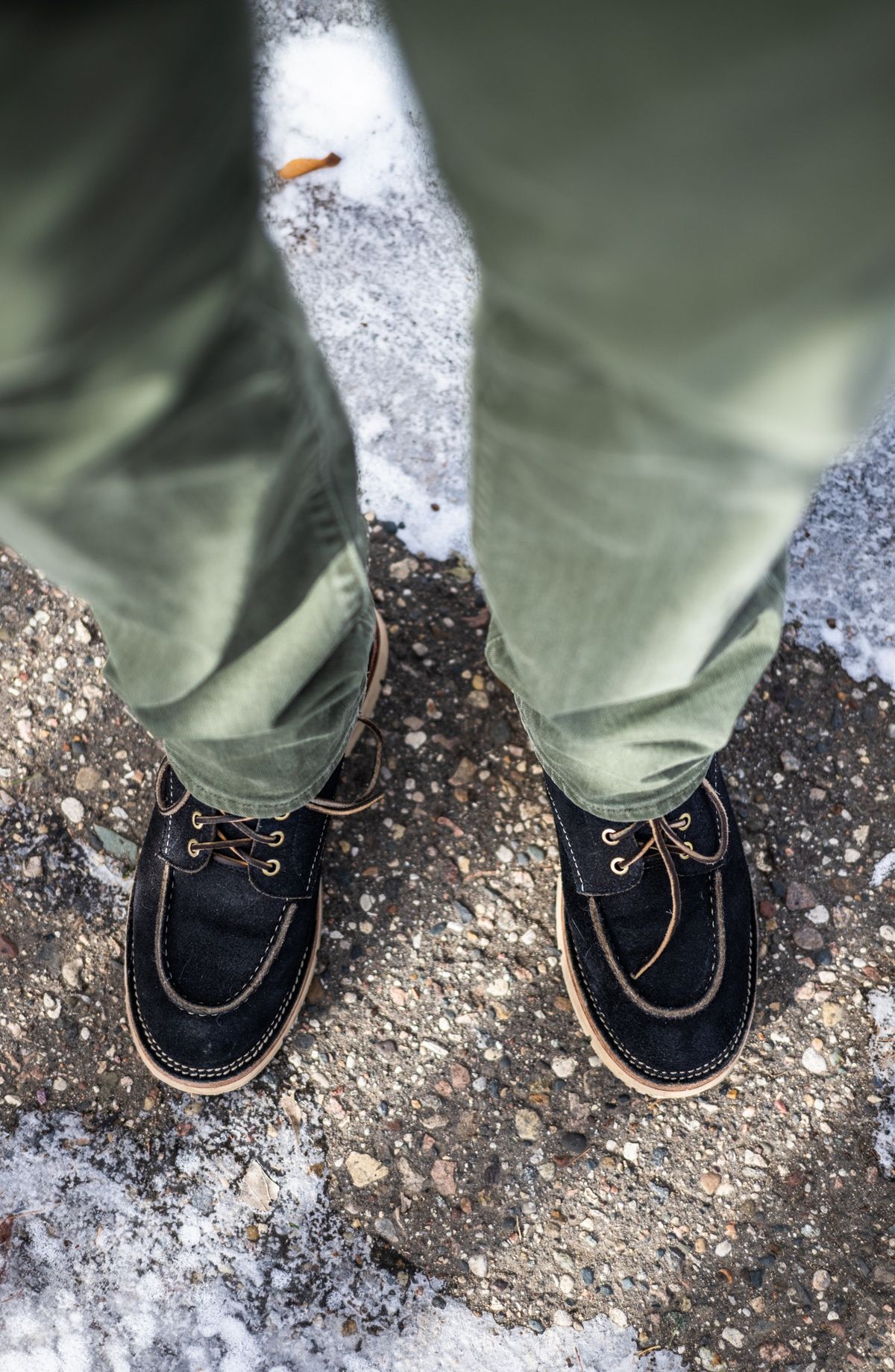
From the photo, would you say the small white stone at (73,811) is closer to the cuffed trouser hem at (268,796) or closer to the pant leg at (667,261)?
the cuffed trouser hem at (268,796)

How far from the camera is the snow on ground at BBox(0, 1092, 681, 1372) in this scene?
4.26 feet

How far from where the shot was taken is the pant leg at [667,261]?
0.41m

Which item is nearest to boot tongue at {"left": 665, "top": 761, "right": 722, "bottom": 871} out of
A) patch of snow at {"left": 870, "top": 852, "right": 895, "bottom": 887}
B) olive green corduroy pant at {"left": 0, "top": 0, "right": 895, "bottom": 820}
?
patch of snow at {"left": 870, "top": 852, "right": 895, "bottom": 887}

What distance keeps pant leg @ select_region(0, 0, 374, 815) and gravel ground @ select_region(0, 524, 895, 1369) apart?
0.53 m

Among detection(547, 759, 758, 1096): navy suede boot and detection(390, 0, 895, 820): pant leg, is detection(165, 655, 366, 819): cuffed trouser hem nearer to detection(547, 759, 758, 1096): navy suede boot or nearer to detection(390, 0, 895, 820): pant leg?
detection(547, 759, 758, 1096): navy suede boot

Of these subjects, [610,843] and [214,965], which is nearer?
[610,843]

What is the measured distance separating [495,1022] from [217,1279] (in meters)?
0.55

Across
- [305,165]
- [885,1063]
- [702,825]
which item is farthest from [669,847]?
[305,165]

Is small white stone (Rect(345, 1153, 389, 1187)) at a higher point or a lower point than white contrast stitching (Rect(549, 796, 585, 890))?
lower

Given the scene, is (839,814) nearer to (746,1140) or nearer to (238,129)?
(746,1140)

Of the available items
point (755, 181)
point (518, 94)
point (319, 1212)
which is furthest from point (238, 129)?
point (319, 1212)

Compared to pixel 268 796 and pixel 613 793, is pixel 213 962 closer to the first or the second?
pixel 268 796

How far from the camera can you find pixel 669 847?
124 centimetres

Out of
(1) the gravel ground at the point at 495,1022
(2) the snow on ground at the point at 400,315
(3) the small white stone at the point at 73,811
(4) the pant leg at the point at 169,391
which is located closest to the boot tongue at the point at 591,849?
(1) the gravel ground at the point at 495,1022
